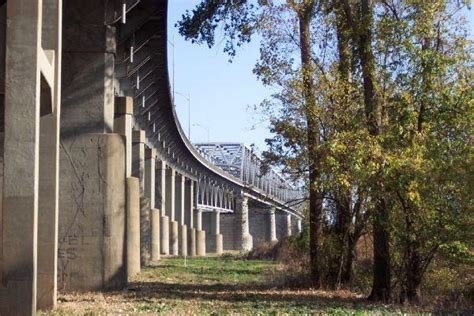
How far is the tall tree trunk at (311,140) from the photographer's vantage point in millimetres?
25594

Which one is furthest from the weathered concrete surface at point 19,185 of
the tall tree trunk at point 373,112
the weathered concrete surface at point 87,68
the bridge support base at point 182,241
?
the bridge support base at point 182,241

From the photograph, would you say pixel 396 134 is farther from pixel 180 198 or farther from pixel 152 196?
pixel 180 198

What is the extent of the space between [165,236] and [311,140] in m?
47.6

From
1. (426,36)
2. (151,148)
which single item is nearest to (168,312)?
(426,36)

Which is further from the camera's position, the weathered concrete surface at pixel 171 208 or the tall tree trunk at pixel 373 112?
the weathered concrete surface at pixel 171 208

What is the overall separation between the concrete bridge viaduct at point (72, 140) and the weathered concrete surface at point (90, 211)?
0.03 m

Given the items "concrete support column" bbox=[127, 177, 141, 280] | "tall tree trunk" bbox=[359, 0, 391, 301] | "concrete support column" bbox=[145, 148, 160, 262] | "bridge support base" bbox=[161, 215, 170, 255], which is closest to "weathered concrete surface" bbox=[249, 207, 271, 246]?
"bridge support base" bbox=[161, 215, 170, 255]

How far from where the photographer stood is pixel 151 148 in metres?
57.1

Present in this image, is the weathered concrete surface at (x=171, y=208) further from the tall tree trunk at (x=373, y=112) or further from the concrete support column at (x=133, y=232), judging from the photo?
the tall tree trunk at (x=373, y=112)

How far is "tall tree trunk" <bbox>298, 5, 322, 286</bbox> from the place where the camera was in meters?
25.6

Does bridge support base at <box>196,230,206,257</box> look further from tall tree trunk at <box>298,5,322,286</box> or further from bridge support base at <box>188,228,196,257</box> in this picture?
tall tree trunk at <box>298,5,322,286</box>

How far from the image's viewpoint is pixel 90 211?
23.9 m

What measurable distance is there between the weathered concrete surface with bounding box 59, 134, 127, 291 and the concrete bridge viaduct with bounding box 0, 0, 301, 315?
30 mm

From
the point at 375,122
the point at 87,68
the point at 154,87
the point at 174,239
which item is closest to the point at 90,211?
the point at 87,68
